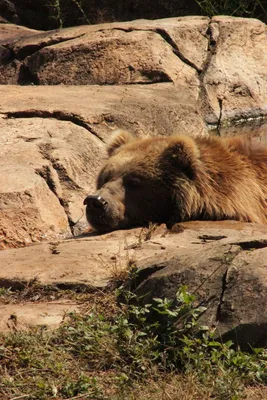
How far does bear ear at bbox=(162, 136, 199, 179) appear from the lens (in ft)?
23.2

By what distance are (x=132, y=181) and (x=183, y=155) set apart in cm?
51

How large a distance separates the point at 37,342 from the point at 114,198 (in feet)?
8.65

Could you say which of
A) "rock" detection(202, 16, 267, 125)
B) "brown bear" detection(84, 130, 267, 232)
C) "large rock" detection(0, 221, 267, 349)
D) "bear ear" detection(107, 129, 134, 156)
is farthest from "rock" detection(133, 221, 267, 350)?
"rock" detection(202, 16, 267, 125)

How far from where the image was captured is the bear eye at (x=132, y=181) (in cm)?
732

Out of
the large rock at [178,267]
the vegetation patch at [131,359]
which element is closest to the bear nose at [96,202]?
the large rock at [178,267]

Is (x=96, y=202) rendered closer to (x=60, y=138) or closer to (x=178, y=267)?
(x=60, y=138)

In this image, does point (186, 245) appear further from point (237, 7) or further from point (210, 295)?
point (237, 7)

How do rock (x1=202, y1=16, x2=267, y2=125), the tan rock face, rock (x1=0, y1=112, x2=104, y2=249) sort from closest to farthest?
rock (x1=0, y1=112, x2=104, y2=249) → the tan rock face → rock (x1=202, y1=16, x2=267, y2=125)

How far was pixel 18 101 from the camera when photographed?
9.25 metres

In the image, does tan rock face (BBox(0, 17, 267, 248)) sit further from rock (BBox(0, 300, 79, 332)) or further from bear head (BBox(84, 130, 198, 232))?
rock (BBox(0, 300, 79, 332))

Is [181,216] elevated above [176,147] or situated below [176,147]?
below

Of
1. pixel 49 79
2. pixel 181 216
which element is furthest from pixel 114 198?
pixel 49 79

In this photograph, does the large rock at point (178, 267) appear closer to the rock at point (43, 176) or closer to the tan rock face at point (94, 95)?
the rock at point (43, 176)

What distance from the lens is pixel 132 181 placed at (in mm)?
7340
